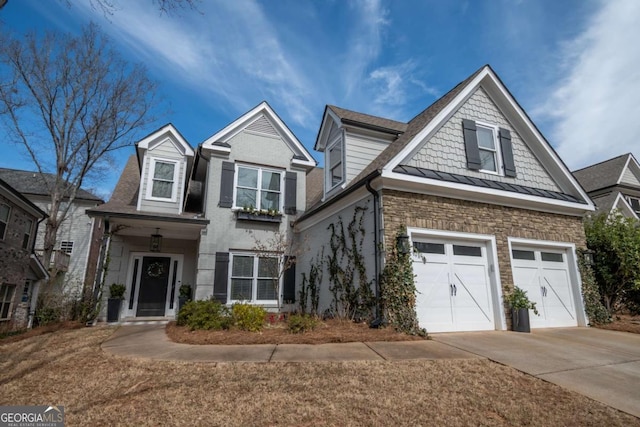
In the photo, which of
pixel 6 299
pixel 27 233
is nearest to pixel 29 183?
pixel 27 233

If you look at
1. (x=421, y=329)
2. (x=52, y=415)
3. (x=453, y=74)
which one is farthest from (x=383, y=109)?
(x=52, y=415)

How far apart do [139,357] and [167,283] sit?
709cm

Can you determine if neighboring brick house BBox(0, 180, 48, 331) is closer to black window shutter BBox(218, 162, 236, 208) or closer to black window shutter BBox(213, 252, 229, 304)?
black window shutter BBox(213, 252, 229, 304)

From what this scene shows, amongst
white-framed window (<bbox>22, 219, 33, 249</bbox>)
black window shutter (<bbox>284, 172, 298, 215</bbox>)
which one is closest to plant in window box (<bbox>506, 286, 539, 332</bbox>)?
black window shutter (<bbox>284, 172, 298, 215</bbox>)

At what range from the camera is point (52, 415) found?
3.00 metres

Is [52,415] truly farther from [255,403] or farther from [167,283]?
[167,283]

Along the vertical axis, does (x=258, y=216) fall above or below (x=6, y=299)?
above

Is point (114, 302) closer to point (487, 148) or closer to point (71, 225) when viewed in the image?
point (71, 225)

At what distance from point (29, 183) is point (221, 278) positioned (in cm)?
1711

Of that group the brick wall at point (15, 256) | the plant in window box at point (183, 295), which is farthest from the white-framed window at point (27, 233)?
the plant in window box at point (183, 295)

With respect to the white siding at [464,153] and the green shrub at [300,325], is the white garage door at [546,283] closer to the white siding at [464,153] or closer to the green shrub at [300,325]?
the white siding at [464,153]

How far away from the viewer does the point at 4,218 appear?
36.8 ft

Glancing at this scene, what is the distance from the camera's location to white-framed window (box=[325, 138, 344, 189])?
33.1ft

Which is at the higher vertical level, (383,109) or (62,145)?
(383,109)
